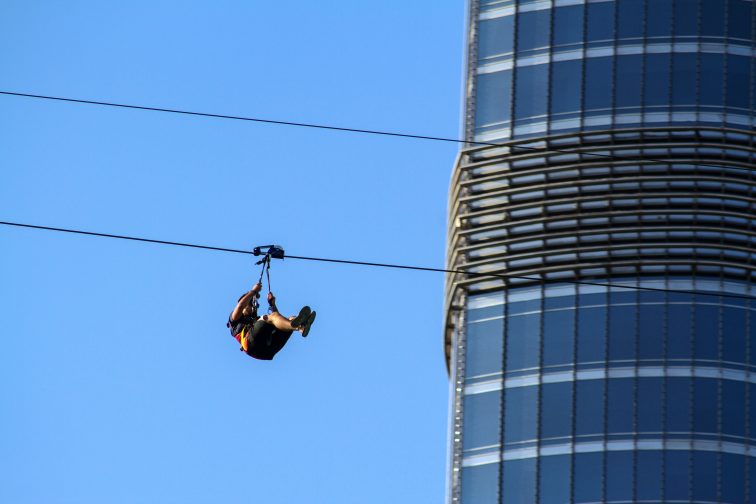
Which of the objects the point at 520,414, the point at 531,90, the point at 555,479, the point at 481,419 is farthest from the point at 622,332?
the point at 531,90

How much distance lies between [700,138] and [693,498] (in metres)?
12.4

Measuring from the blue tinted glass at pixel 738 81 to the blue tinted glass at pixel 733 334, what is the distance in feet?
24.2

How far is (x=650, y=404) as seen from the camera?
6594 cm

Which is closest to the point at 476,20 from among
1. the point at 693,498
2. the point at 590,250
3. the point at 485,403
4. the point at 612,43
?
the point at 612,43

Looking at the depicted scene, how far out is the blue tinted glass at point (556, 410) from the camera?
65625 millimetres

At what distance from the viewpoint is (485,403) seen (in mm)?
67188

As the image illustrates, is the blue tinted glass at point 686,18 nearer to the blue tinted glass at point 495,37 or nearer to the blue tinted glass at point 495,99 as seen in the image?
the blue tinted glass at point 495,37

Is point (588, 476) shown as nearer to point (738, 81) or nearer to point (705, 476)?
point (705, 476)

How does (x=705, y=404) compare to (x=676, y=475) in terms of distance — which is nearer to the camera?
(x=676, y=475)

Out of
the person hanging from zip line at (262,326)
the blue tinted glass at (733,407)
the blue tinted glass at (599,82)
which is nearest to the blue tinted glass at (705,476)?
the blue tinted glass at (733,407)

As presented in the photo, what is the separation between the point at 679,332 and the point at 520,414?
5.81m

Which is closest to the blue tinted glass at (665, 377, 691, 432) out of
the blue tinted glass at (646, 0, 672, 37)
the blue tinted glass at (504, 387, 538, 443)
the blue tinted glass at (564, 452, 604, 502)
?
the blue tinted glass at (564, 452, 604, 502)

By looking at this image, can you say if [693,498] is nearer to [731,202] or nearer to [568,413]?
[568,413]

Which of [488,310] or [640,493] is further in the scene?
[488,310]
